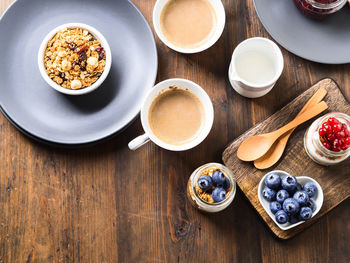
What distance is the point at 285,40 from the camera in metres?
1.32

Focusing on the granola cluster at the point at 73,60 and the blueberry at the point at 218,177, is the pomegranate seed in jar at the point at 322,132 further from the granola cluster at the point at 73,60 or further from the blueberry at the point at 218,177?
the granola cluster at the point at 73,60

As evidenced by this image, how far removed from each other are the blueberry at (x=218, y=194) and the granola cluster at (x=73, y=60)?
0.54 meters

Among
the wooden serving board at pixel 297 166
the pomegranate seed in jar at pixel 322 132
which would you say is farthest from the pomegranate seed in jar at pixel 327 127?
the wooden serving board at pixel 297 166

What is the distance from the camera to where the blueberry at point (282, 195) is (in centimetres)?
120

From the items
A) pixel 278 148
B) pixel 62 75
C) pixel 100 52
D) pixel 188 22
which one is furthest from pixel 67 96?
pixel 278 148

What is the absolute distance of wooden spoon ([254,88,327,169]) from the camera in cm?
130

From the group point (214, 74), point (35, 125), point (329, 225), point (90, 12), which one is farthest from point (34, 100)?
point (329, 225)

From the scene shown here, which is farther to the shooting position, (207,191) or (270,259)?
(270,259)

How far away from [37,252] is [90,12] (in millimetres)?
863

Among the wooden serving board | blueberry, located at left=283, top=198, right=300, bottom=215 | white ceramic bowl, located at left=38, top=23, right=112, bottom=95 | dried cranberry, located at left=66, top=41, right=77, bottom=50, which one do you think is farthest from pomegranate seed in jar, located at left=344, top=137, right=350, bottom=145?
dried cranberry, located at left=66, top=41, right=77, bottom=50

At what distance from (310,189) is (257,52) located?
486mm

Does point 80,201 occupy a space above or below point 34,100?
below

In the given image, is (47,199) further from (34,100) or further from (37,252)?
(34,100)

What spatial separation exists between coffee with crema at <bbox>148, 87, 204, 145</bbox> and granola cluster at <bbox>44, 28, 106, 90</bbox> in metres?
0.23
